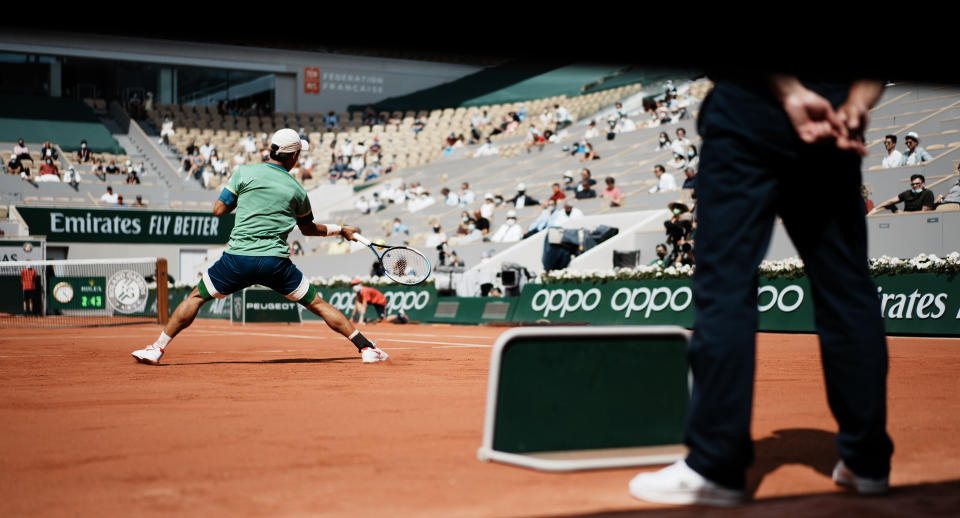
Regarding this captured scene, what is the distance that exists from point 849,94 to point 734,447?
3.91ft

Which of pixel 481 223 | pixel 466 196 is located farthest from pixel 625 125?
pixel 481 223

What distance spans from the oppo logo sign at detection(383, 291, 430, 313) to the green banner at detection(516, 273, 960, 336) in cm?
352

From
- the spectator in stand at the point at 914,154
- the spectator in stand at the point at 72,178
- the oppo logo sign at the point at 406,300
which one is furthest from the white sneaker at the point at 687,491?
the spectator in stand at the point at 72,178

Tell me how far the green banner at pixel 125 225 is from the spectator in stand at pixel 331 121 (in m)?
11.9

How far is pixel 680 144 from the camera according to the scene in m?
25.2

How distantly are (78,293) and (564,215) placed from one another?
1221cm

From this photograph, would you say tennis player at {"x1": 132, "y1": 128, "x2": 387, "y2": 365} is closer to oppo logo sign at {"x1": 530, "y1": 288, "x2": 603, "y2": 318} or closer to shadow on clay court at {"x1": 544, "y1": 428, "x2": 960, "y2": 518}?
shadow on clay court at {"x1": 544, "y1": 428, "x2": 960, "y2": 518}

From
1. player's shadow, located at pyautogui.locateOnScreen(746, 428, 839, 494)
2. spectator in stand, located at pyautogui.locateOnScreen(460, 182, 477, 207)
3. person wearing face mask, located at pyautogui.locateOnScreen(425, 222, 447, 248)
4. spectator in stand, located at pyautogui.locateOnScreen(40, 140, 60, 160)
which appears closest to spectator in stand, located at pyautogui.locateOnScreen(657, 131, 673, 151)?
spectator in stand, located at pyautogui.locateOnScreen(460, 182, 477, 207)

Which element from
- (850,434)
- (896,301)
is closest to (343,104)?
(896,301)

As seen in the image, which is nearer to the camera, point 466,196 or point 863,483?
point 863,483

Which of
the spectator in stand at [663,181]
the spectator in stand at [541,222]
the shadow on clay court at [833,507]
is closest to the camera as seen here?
the shadow on clay court at [833,507]

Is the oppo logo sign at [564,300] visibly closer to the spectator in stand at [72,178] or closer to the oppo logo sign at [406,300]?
the oppo logo sign at [406,300]

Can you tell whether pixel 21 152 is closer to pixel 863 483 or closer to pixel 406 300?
pixel 406 300

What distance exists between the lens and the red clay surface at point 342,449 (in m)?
3.19
